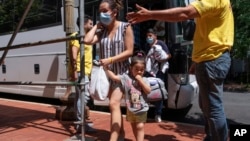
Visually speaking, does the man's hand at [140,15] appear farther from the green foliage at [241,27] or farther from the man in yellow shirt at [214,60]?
the green foliage at [241,27]

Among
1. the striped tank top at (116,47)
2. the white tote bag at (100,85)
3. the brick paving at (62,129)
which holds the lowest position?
the brick paving at (62,129)

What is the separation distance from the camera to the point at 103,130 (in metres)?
5.56

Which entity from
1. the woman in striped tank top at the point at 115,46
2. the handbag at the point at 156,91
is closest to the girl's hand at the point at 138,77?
the woman in striped tank top at the point at 115,46

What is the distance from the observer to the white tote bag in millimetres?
4188

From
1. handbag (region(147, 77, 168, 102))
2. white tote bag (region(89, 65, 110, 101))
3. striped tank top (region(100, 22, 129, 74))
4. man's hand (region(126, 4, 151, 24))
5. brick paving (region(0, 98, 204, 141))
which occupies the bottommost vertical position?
brick paving (region(0, 98, 204, 141))

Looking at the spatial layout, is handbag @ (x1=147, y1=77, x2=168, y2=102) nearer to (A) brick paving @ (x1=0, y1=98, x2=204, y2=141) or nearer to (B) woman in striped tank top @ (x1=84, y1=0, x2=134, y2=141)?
(A) brick paving @ (x1=0, y1=98, x2=204, y2=141)

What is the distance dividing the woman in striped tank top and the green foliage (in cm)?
1001

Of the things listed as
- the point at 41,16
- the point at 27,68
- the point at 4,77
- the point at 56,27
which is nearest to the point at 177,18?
the point at 56,27

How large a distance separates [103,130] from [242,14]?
972 cm

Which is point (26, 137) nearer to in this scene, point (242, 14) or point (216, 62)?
point (216, 62)

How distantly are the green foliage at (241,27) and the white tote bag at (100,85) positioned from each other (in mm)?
10263

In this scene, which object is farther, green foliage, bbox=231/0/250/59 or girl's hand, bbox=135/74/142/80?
green foliage, bbox=231/0/250/59

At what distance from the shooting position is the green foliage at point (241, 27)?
1328 centimetres

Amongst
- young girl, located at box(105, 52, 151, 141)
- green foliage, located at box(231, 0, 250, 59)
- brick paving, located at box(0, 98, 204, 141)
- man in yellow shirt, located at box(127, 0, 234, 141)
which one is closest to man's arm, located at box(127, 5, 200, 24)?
man in yellow shirt, located at box(127, 0, 234, 141)
